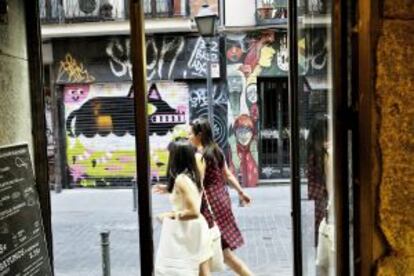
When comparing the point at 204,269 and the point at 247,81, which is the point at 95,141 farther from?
the point at 204,269

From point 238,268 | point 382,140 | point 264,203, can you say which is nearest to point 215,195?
point 238,268

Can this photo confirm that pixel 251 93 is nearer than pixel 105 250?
No

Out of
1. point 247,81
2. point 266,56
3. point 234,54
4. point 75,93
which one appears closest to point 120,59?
point 75,93

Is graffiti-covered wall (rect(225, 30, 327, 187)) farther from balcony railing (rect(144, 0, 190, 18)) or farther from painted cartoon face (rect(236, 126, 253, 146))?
balcony railing (rect(144, 0, 190, 18))

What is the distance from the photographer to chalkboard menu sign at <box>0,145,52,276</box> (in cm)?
313

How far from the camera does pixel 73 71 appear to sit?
14984mm

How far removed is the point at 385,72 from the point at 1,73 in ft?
7.34

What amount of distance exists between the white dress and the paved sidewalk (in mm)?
2041

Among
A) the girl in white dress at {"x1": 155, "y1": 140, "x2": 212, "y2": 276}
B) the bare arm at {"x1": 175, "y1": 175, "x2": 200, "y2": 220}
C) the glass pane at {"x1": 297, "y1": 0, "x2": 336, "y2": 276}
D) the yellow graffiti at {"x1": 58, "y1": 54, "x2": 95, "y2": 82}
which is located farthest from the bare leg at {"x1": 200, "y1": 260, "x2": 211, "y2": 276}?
the yellow graffiti at {"x1": 58, "y1": 54, "x2": 95, "y2": 82}

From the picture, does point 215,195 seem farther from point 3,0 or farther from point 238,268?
point 3,0

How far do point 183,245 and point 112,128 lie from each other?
10710 millimetres

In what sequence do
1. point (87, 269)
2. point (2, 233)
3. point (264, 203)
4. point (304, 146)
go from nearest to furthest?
point (2, 233)
point (304, 146)
point (87, 269)
point (264, 203)

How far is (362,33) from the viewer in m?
1.99

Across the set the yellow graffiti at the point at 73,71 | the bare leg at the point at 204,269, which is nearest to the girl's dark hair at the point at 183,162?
the bare leg at the point at 204,269
